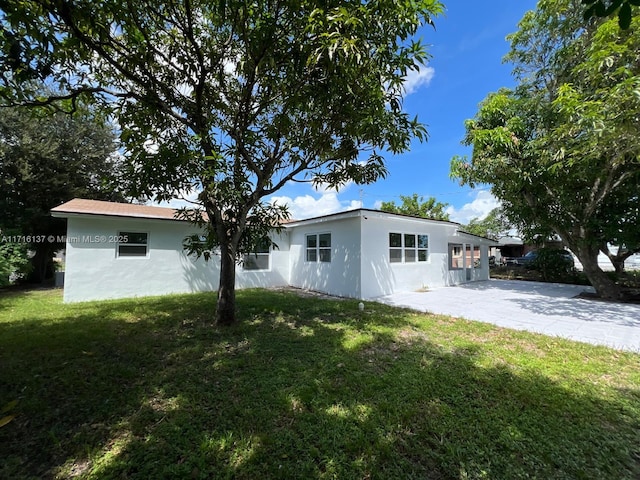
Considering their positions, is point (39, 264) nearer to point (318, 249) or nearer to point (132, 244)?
point (132, 244)

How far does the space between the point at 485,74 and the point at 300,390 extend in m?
12.2

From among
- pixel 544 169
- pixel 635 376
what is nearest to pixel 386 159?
pixel 635 376

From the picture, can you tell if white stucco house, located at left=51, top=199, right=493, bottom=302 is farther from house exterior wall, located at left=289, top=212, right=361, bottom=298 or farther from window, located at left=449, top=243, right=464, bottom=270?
window, located at left=449, top=243, right=464, bottom=270

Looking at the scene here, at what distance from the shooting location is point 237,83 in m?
5.74

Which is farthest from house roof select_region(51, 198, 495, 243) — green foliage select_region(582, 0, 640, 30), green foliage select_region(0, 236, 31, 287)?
green foliage select_region(582, 0, 640, 30)

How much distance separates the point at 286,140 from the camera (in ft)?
17.6

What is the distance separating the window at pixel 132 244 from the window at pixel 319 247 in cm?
586

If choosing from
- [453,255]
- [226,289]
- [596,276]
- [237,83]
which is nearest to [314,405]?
[226,289]

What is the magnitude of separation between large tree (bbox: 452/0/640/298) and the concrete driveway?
2.15 meters

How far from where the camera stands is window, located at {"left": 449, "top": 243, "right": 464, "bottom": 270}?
12.7m

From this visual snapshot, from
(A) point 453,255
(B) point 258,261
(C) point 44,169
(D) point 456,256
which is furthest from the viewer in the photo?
(D) point 456,256

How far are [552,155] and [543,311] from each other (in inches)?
155

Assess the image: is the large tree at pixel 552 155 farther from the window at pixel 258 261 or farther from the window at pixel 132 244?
the window at pixel 132 244

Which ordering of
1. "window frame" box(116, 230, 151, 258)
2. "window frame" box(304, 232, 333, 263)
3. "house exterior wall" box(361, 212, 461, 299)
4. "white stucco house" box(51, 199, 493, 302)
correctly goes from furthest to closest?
"window frame" box(304, 232, 333, 263)
"house exterior wall" box(361, 212, 461, 299)
"window frame" box(116, 230, 151, 258)
"white stucco house" box(51, 199, 493, 302)
